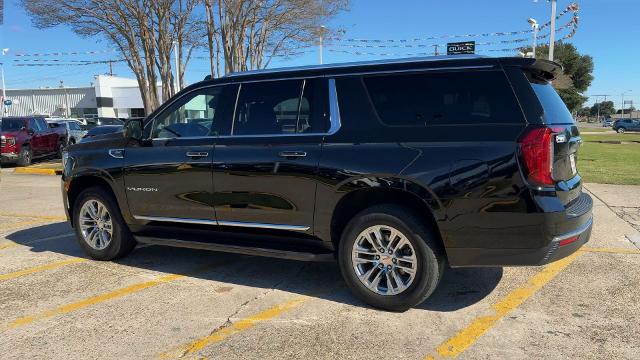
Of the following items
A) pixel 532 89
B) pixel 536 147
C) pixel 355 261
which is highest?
pixel 532 89

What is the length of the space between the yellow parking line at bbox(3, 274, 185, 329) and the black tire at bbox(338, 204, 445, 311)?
6.44 feet

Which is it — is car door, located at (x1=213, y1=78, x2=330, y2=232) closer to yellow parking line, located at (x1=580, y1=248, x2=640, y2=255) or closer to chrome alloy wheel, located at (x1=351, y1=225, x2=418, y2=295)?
chrome alloy wheel, located at (x1=351, y1=225, x2=418, y2=295)

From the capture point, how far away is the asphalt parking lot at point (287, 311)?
12.1ft

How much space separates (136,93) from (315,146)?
65283 millimetres

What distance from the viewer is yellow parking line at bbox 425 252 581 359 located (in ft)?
12.0

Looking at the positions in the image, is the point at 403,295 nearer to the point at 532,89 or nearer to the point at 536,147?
the point at 536,147

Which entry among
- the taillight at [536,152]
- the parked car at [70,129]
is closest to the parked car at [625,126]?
the parked car at [70,129]

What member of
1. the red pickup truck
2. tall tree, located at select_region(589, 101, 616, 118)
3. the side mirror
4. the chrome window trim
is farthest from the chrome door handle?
tall tree, located at select_region(589, 101, 616, 118)

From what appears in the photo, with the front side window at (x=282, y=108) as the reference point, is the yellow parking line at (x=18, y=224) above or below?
below

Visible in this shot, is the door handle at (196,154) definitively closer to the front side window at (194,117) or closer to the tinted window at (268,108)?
the front side window at (194,117)

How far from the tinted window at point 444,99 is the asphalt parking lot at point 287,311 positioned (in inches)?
61.5

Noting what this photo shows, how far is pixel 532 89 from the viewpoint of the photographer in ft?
12.8

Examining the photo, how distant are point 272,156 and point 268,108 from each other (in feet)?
1.70

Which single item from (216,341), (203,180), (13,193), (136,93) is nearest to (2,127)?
(13,193)
